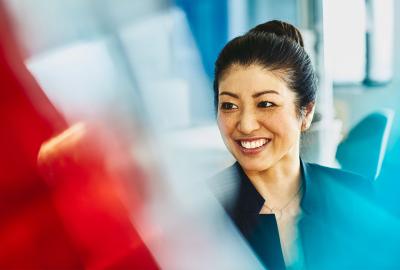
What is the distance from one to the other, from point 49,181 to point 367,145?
1.70 ft

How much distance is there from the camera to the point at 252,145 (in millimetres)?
782

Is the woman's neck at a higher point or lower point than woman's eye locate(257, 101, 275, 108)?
lower

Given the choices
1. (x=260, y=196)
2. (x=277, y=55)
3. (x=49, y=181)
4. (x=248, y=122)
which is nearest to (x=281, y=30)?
(x=277, y=55)

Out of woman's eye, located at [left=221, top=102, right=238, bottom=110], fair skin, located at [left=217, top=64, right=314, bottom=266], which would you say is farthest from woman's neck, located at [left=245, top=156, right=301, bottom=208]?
woman's eye, located at [left=221, top=102, right=238, bottom=110]

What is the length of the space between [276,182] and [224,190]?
0.09 metres

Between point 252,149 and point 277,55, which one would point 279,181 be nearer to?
point 252,149

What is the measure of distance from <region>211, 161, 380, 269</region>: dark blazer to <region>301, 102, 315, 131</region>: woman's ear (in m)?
0.06

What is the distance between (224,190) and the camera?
816mm

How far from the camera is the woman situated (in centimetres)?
76

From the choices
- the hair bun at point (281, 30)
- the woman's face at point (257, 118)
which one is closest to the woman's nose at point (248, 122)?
the woman's face at point (257, 118)

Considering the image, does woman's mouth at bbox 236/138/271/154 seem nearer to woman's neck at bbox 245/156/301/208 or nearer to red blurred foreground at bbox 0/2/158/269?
woman's neck at bbox 245/156/301/208

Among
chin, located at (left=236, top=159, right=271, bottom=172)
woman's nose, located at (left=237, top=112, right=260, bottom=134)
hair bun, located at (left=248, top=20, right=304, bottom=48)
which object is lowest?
chin, located at (left=236, top=159, right=271, bottom=172)

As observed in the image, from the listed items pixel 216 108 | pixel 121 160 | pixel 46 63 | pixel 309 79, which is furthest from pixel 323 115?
→ pixel 46 63

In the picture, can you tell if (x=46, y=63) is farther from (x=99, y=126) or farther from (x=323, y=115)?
(x=323, y=115)
